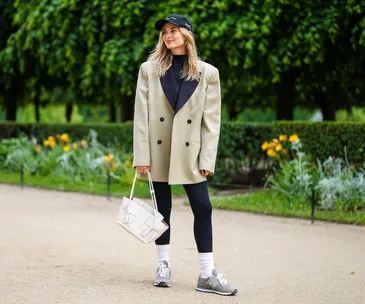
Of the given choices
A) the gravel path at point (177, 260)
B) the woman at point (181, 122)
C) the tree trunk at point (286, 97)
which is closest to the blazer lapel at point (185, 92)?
the woman at point (181, 122)

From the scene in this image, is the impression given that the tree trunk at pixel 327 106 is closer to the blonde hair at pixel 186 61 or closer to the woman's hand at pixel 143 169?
the blonde hair at pixel 186 61

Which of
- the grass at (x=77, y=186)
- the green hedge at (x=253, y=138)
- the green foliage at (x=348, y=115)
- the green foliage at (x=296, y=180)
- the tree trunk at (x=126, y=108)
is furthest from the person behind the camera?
the green foliage at (x=348, y=115)

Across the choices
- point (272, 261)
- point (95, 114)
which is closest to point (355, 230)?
point (272, 261)

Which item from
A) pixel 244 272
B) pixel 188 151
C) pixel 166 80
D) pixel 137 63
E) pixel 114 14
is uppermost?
pixel 114 14

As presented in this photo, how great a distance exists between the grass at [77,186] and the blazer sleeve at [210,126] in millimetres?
6399

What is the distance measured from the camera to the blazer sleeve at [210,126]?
5348 mm

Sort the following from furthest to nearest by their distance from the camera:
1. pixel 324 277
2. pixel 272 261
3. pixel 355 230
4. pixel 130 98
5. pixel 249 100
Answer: pixel 249 100 < pixel 130 98 < pixel 355 230 < pixel 272 261 < pixel 324 277

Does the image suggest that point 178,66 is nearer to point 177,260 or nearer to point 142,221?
point 142,221

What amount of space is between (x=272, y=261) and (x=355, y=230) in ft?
7.33

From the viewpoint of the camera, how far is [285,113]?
17422mm

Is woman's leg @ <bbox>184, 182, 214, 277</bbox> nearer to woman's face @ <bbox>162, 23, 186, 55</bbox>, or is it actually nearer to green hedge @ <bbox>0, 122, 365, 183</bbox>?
woman's face @ <bbox>162, 23, 186, 55</bbox>

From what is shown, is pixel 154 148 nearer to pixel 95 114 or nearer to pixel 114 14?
pixel 114 14

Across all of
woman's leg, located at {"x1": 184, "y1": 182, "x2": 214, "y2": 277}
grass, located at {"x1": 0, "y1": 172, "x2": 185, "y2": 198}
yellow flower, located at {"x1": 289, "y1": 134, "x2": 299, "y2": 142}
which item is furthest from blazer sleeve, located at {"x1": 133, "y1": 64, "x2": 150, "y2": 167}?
grass, located at {"x1": 0, "y1": 172, "x2": 185, "y2": 198}

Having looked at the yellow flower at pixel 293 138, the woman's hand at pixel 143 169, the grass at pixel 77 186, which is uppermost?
the yellow flower at pixel 293 138
